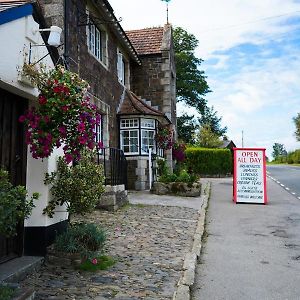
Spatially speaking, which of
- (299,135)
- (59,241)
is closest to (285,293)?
(59,241)

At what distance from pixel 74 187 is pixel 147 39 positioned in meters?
17.1

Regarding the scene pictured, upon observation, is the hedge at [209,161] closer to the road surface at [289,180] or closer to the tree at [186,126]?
the road surface at [289,180]

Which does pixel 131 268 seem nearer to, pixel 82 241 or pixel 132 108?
pixel 82 241

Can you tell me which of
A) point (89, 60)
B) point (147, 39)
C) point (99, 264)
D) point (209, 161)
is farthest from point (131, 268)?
point (209, 161)

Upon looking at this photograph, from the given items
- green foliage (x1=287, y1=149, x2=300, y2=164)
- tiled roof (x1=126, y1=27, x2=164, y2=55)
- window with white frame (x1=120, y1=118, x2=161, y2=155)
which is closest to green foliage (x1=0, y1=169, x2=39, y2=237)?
window with white frame (x1=120, y1=118, x2=161, y2=155)

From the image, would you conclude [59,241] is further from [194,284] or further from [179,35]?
[179,35]

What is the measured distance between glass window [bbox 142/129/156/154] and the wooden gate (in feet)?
36.2

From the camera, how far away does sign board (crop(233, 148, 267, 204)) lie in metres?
13.6

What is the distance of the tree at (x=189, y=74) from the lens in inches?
1480

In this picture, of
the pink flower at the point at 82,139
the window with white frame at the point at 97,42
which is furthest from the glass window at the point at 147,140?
the pink flower at the point at 82,139

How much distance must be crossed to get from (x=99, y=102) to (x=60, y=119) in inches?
338

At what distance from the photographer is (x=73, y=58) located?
10.3 meters

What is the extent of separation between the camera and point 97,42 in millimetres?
13492

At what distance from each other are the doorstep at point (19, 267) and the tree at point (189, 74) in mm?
33636
